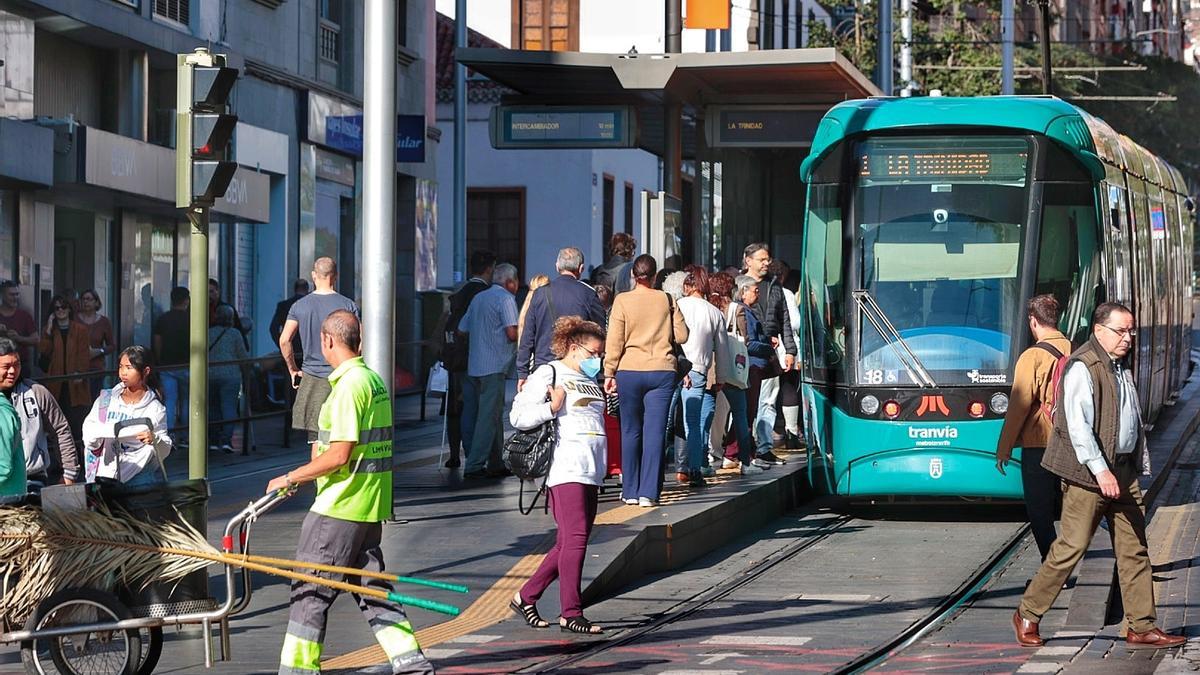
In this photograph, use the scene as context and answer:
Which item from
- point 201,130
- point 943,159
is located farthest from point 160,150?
point 201,130

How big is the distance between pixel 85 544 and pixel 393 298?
534 cm

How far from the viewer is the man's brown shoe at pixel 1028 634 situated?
1010 cm

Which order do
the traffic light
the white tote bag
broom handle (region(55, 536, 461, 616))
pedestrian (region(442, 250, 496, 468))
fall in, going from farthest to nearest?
pedestrian (region(442, 250, 496, 468)) < the white tote bag < the traffic light < broom handle (region(55, 536, 461, 616))

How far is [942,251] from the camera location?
15.5m

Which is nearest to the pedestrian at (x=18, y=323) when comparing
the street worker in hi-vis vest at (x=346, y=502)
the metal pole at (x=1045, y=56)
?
Result: the street worker in hi-vis vest at (x=346, y=502)

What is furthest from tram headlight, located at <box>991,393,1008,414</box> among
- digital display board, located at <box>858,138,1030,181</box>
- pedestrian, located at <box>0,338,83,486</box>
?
pedestrian, located at <box>0,338,83,486</box>

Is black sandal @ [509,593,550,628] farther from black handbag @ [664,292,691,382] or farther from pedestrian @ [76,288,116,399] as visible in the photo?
pedestrian @ [76,288,116,399]

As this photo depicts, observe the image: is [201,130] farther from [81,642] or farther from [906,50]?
[906,50]

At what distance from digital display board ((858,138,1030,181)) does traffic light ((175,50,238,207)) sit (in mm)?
6637

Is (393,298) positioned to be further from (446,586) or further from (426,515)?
(446,586)

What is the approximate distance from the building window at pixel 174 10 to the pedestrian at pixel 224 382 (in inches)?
175

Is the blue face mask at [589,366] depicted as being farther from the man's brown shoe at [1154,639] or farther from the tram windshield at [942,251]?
the tram windshield at [942,251]

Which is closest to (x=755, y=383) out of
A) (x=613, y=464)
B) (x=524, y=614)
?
(x=613, y=464)

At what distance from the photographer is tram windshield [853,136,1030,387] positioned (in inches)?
599
